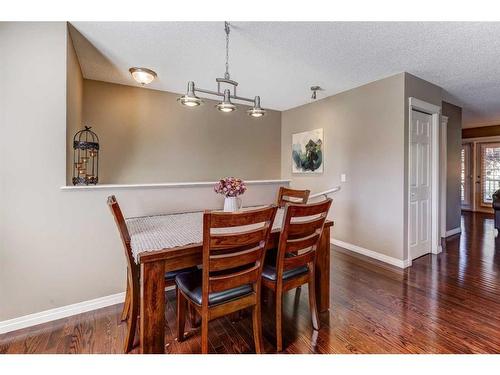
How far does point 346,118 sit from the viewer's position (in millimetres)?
3869

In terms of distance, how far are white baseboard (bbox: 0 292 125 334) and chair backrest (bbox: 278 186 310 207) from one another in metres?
1.88

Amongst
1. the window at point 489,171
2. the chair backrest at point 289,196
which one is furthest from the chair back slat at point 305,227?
the window at point 489,171

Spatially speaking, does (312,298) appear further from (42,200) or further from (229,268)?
(42,200)

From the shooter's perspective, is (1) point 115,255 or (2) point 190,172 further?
(2) point 190,172

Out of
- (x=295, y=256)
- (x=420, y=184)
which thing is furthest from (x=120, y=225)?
(x=420, y=184)

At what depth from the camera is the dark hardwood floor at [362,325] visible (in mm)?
1707

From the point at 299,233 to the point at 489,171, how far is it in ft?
26.4

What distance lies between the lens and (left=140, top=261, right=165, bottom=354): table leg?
1389 mm

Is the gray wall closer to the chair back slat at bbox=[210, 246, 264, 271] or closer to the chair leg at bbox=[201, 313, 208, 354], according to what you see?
the chair back slat at bbox=[210, 246, 264, 271]

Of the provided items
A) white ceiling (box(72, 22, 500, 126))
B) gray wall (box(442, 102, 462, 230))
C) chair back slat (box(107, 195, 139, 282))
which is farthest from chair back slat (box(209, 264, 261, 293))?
gray wall (box(442, 102, 462, 230))
